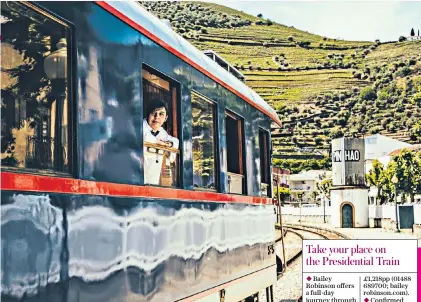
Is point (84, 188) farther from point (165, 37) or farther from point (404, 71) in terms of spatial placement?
point (404, 71)

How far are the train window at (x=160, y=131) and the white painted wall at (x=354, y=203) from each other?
3935 centimetres

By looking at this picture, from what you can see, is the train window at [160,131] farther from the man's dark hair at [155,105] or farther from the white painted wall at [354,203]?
the white painted wall at [354,203]

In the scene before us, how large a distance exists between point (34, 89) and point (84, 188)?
63 cm

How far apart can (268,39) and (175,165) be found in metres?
146

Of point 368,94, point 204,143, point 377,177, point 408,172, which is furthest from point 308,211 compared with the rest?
point 368,94

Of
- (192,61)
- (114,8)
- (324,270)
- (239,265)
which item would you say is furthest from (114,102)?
(324,270)

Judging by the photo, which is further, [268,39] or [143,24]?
[268,39]

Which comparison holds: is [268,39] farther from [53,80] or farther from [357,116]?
[53,80]

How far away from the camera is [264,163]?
914 centimetres

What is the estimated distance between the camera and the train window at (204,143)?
5969 millimetres

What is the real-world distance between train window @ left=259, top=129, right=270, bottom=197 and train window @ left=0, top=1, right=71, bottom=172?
5.09 m

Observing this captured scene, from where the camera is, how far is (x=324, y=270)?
7.92 meters

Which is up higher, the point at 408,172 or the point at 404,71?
the point at 404,71

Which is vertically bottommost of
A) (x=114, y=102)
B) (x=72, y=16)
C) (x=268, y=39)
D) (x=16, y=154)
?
(x=16, y=154)
